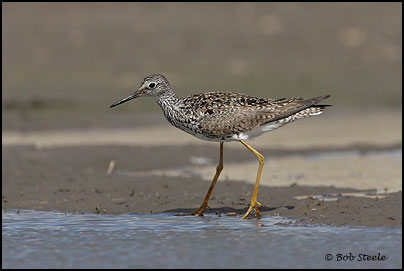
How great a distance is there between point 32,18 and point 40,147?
10.8 metres

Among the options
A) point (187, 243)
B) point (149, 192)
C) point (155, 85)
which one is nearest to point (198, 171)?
point (149, 192)

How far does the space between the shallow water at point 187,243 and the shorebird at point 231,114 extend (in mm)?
777

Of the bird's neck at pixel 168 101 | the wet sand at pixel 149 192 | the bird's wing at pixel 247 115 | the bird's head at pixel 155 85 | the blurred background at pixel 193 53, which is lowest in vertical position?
the wet sand at pixel 149 192

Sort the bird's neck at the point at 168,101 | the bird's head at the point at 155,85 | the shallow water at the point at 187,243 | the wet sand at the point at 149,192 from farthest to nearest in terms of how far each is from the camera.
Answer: the bird's head at the point at 155,85 → the bird's neck at the point at 168,101 → the wet sand at the point at 149,192 → the shallow water at the point at 187,243

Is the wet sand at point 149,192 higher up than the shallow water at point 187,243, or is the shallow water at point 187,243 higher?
the wet sand at point 149,192

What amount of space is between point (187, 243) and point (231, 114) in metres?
2.08

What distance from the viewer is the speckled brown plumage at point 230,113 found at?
9.82 meters

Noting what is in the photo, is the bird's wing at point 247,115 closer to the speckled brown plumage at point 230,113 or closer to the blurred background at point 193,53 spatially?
the speckled brown plumage at point 230,113

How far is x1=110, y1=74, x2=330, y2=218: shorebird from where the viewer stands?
32.2ft

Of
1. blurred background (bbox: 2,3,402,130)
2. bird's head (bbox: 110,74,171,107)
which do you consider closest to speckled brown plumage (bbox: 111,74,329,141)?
bird's head (bbox: 110,74,171,107)

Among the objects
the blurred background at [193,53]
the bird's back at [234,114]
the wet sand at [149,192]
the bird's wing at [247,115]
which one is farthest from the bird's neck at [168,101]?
the blurred background at [193,53]

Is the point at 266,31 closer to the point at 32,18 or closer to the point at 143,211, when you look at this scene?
the point at 32,18

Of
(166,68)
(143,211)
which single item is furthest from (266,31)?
(143,211)

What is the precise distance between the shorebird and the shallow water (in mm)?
777
